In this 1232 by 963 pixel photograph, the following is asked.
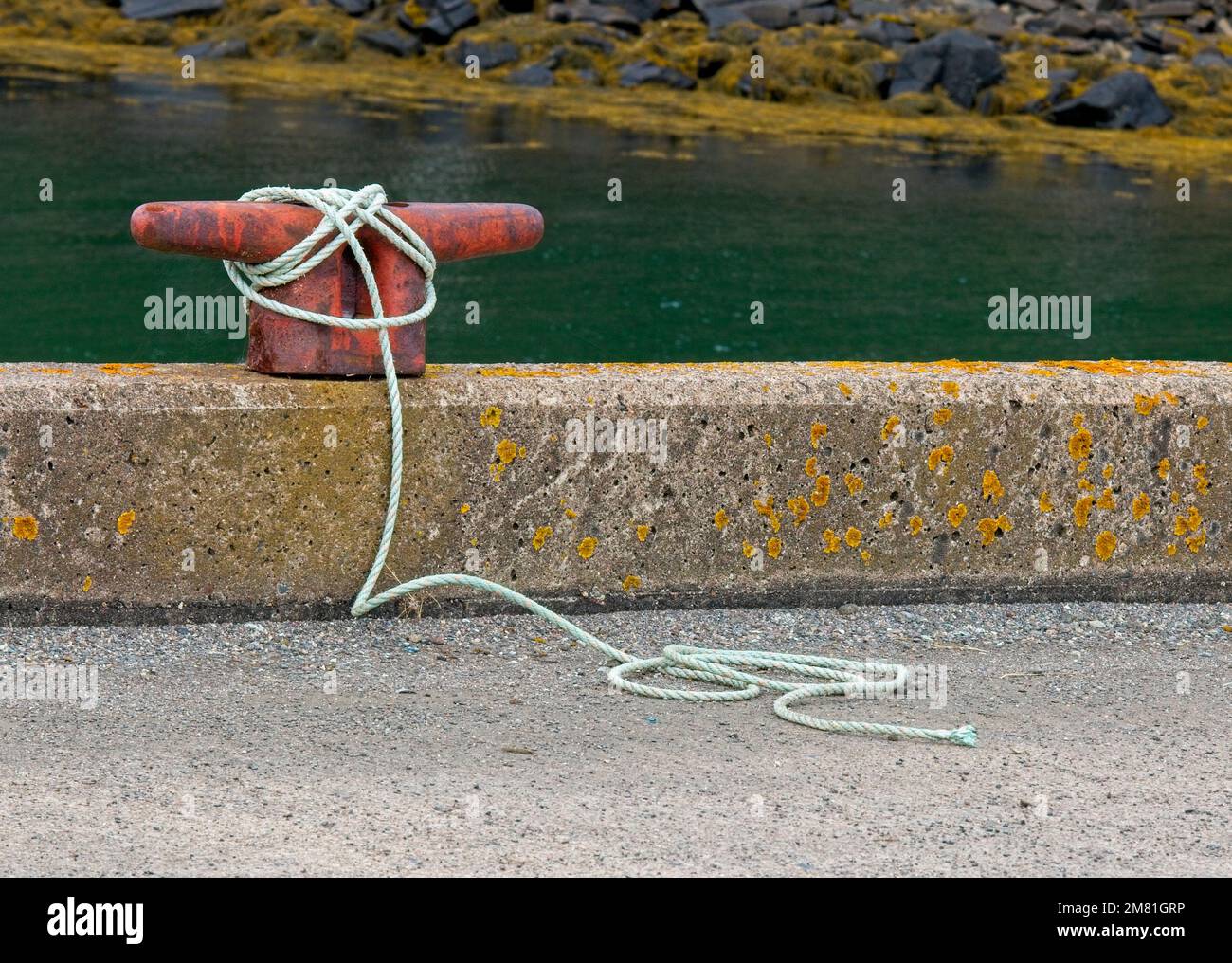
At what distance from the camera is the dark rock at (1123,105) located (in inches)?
1409

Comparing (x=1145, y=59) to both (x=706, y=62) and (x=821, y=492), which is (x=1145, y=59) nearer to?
(x=706, y=62)

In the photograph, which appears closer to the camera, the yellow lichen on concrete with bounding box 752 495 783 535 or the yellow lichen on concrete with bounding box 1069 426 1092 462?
the yellow lichen on concrete with bounding box 752 495 783 535

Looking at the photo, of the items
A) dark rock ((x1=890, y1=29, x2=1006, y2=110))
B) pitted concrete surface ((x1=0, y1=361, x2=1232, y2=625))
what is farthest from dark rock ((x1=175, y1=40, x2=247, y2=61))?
pitted concrete surface ((x1=0, y1=361, x2=1232, y2=625))

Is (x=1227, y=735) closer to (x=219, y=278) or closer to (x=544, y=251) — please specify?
(x=219, y=278)

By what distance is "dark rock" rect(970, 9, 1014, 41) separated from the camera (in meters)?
40.7

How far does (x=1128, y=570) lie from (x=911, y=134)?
3064 centimetres

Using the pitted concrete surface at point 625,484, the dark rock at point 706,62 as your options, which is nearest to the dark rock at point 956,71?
the dark rock at point 706,62

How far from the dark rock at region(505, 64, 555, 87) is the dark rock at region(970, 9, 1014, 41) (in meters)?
10.1

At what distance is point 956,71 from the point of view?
3775 cm

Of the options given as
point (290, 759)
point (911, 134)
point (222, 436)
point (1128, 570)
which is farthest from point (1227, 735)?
point (911, 134)

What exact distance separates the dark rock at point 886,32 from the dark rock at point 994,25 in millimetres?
1899

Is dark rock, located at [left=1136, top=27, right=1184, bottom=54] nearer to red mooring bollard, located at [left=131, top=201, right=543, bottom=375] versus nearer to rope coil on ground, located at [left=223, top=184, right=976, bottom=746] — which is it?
red mooring bollard, located at [left=131, top=201, right=543, bottom=375]

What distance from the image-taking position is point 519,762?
145 inches

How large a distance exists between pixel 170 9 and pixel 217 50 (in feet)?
9.81
